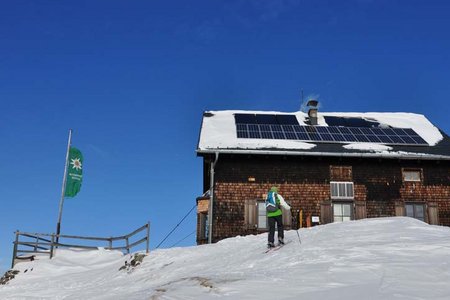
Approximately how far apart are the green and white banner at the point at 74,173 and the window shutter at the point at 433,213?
15.5 m

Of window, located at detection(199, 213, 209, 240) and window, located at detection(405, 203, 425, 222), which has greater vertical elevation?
window, located at detection(405, 203, 425, 222)

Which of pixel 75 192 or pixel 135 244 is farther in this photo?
pixel 75 192

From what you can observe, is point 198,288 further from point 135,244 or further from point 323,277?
point 135,244

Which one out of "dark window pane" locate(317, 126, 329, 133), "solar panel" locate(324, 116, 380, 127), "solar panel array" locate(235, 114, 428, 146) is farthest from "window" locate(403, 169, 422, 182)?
"solar panel" locate(324, 116, 380, 127)

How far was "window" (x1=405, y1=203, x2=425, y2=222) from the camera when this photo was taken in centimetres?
2088

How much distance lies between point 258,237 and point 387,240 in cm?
572

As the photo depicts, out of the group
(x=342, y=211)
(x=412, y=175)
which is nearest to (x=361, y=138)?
(x=412, y=175)

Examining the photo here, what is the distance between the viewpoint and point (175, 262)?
15.4 m

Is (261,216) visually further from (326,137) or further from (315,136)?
(326,137)

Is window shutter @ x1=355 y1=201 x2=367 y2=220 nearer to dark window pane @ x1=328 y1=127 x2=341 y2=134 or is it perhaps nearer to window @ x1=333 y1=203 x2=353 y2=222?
window @ x1=333 y1=203 x2=353 y2=222

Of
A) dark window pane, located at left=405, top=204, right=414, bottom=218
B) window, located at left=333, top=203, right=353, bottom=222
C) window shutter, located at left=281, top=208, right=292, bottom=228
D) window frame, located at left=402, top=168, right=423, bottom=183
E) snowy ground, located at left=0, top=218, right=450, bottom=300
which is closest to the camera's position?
snowy ground, located at left=0, top=218, right=450, bottom=300

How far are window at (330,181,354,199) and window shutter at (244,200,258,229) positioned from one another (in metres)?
3.37

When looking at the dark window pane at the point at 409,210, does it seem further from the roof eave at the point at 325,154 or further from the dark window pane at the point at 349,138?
the dark window pane at the point at 349,138

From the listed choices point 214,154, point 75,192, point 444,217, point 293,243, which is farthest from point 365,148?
point 75,192
